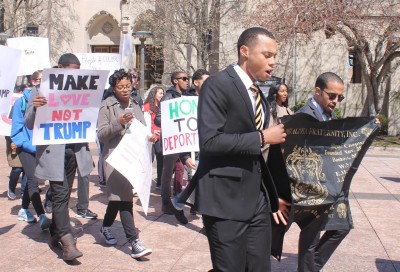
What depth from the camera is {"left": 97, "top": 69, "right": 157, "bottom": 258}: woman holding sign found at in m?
5.04

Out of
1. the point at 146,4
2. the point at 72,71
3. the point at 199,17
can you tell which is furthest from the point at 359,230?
the point at 146,4

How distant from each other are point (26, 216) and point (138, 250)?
2.07 metres

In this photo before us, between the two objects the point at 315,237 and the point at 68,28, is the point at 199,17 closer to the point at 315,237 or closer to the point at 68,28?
the point at 68,28

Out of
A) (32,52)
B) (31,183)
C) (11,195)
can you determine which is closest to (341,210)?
(31,183)

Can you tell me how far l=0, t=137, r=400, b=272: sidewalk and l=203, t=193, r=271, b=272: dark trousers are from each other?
1.89 m

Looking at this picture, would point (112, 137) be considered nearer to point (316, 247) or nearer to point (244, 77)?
point (316, 247)

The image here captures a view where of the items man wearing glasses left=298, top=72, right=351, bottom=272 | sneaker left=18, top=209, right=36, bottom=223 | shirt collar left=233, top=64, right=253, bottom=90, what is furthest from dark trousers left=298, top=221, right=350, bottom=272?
sneaker left=18, top=209, right=36, bottom=223

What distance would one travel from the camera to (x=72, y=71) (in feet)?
16.8

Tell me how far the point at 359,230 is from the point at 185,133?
236 cm

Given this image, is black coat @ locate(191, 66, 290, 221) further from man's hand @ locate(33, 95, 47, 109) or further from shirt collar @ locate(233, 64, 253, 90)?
man's hand @ locate(33, 95, 47, 109)

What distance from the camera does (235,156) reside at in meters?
2.96

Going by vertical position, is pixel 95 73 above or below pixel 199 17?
below

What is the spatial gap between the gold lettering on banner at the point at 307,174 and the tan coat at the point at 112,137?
6.01ft

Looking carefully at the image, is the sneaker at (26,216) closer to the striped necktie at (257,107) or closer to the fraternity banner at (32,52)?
the striped necktie at (257,107)
